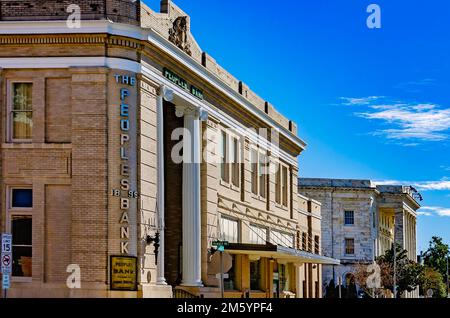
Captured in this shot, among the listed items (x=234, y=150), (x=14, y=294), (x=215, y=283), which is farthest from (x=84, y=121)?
(x=234, y=150)

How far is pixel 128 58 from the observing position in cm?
3459

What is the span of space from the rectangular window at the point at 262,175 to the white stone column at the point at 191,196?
12553 millimetres

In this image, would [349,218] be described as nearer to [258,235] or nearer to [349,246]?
[349,246]

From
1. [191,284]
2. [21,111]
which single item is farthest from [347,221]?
[21,111]

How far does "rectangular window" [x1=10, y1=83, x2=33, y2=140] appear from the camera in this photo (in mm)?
34719

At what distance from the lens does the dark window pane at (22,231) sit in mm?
34094

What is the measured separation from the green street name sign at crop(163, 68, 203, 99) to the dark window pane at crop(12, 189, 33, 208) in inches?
292

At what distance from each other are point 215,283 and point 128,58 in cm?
1256

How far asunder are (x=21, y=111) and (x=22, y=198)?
330 cm

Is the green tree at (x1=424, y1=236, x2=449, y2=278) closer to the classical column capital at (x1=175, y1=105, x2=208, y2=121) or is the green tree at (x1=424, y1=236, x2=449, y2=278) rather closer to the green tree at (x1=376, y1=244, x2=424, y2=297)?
the green tree at (x1=376, y1=244, x2=424, y2=297)

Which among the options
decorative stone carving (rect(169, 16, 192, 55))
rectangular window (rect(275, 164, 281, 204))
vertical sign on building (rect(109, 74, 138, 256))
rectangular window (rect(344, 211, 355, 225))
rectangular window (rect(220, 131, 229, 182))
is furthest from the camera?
rectangular window (rect(344, 211, 355, 225))

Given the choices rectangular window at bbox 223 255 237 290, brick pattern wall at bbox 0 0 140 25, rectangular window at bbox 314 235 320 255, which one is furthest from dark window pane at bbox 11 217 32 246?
rectangular window at bbox 314 235 320 255

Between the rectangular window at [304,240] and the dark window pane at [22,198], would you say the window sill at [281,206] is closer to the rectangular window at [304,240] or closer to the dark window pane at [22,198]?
the rectangular window at [304,240]
